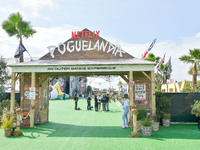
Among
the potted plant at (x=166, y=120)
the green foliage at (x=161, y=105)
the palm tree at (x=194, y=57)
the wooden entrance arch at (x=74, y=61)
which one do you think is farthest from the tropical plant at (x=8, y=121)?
the palm tree at (x=194, y=57)

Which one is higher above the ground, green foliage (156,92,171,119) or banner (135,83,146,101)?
banner (135,83,146,101)

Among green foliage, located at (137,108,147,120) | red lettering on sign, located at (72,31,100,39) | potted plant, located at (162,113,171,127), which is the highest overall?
Result: red lettering on sign, located at (72,31,100,39)

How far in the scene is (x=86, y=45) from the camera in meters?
12.5

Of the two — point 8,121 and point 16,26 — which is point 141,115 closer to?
point 8,121

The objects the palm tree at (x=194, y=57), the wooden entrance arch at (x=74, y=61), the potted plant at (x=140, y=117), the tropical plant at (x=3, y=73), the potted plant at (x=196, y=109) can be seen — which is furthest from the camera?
the palm tree at (x=194, y=57)

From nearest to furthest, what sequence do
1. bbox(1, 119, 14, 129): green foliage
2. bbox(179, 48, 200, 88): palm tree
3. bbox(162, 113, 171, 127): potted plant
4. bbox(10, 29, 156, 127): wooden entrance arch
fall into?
bbox(1, 119, 14, 129): green foliage < bbox(10, 29, 156, 127): wooden entrance arch < bbox(162, 113, 171, 127): potted plant < bbox(179, 48, 200, 88): palm tree

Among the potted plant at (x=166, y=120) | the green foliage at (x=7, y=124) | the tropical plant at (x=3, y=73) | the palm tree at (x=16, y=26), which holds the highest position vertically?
the palm tree at (x=16, y=26)

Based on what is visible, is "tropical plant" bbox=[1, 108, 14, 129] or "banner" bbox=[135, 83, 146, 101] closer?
"tropical plant" bbox=[1, 108, 14, 129]

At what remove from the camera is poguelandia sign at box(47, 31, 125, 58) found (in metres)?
12.3

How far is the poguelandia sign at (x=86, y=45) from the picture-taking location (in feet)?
40.5

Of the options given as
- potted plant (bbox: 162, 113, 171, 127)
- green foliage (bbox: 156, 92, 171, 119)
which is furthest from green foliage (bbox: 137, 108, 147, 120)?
potted plant (bbox: 162, 113, 171, 127)

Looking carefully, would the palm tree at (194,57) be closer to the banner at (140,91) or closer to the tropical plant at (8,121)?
the banner at (140,91)

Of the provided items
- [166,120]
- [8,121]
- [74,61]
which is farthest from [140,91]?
[8,121]

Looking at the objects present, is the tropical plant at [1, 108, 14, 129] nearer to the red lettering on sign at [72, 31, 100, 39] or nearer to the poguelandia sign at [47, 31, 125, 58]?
the poguelandia sign at [47, 31, 125, 58]
